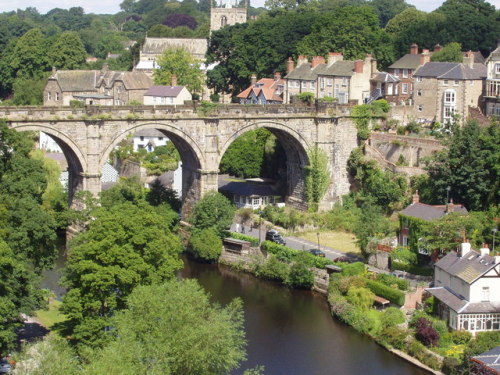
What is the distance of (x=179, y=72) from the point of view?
4124 inches

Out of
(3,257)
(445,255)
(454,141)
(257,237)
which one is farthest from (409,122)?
(3,257)

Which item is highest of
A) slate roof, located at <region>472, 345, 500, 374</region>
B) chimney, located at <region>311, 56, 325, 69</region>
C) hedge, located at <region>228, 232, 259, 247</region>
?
chimney, located at <region>311, 56, 325, 69</region>

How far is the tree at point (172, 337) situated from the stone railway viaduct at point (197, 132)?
2340 cm

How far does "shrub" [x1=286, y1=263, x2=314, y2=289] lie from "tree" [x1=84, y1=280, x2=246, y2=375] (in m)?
16.2

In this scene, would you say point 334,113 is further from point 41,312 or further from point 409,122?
point 41,312

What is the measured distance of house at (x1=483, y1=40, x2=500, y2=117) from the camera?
66750 mm

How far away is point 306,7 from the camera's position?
116 metres

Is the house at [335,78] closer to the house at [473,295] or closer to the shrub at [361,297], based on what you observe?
the shrub at [361,297]

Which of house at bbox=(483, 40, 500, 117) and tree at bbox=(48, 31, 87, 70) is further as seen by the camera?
tree at bbox=(48, 31, 87, 70)

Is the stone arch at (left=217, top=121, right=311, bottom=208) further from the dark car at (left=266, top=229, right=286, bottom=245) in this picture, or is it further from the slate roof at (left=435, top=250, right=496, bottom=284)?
the slate roof at (left=435, top=250, right=496, bottom=284)

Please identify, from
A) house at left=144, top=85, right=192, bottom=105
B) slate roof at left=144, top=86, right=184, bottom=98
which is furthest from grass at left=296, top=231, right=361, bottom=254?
slate roof at left=144, top=86, right=184, bottom=98

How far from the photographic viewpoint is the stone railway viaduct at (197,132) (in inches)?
2345

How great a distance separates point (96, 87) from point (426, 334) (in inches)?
2561

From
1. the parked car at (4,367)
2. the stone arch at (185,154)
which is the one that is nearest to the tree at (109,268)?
the parked car at (4,367)
